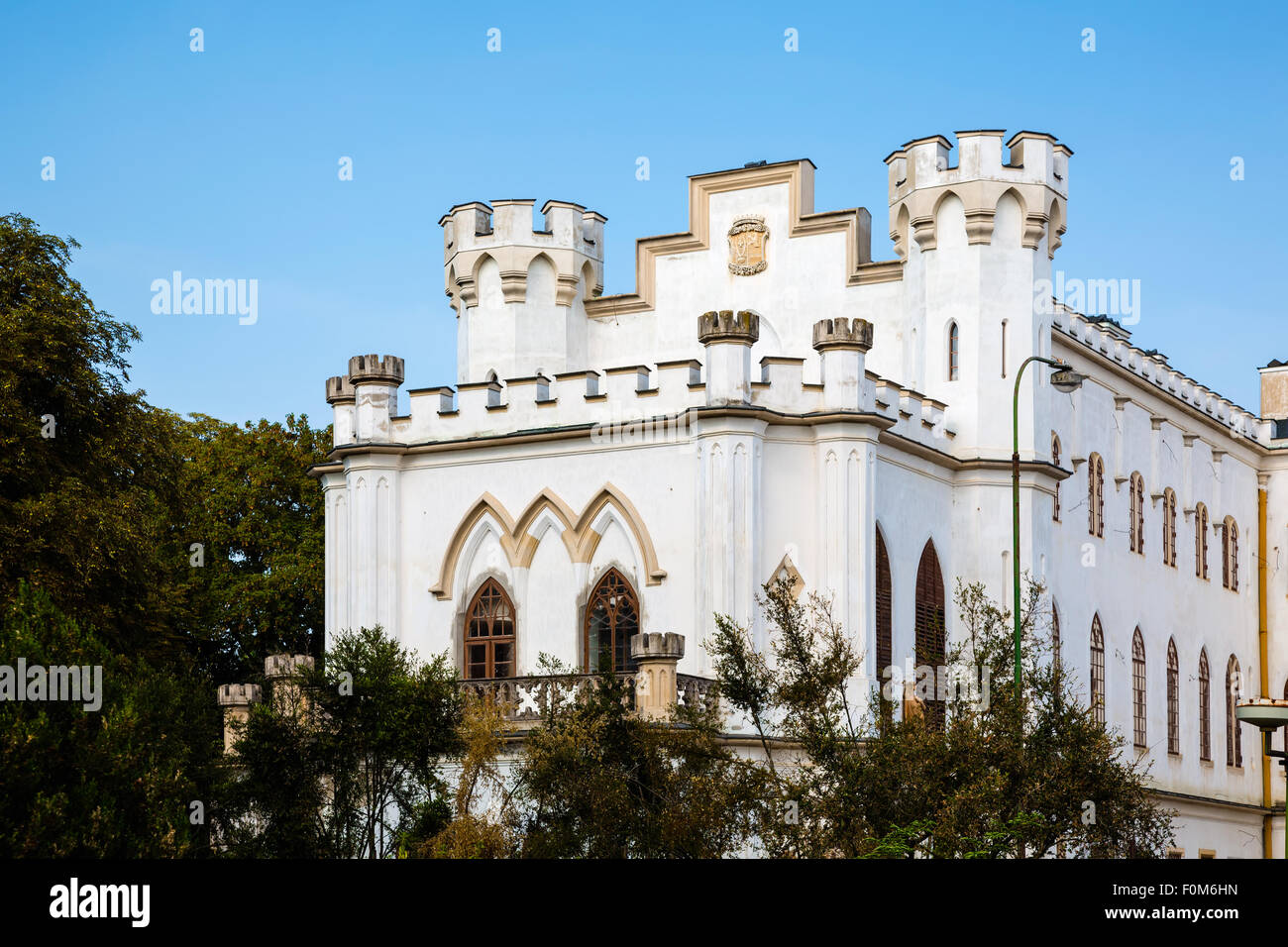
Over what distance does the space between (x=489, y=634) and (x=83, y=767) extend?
14239 millimetres

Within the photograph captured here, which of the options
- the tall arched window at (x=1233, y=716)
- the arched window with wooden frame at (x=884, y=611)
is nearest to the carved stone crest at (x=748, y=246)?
the arched window with wooden frame at (x=884, y=611)

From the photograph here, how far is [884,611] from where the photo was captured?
115 feet

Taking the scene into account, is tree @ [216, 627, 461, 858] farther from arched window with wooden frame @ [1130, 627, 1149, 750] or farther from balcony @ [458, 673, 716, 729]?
arched window with wooden frame @ [1130, 627, 1149, 750]

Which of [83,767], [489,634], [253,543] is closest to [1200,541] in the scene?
[489,634]

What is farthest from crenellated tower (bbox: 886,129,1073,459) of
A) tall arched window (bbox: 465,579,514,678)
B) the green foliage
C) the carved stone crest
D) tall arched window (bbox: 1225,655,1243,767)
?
the green foliage

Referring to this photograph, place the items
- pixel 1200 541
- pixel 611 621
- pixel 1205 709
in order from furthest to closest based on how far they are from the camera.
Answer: pixel 1200 541 → pixel 1205 709 → pixel 611 621

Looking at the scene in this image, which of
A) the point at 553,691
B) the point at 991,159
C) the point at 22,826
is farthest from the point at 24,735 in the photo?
the point at 991,159

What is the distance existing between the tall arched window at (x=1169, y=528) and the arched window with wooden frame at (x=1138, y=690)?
124 inches

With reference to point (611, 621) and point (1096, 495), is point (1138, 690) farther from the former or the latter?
point (611, 621)

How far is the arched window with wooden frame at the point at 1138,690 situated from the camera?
45438mm

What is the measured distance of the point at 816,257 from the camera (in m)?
40.3

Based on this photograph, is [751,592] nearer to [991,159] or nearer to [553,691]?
[553,691]

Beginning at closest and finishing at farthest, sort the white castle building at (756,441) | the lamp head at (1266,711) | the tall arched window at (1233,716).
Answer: the lamp head at (1266,711), the white castle building at (756,441), the tall arched window at (1233,716)

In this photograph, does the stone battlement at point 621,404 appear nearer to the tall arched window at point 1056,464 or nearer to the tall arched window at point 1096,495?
the tall arched window at point 1056,464
